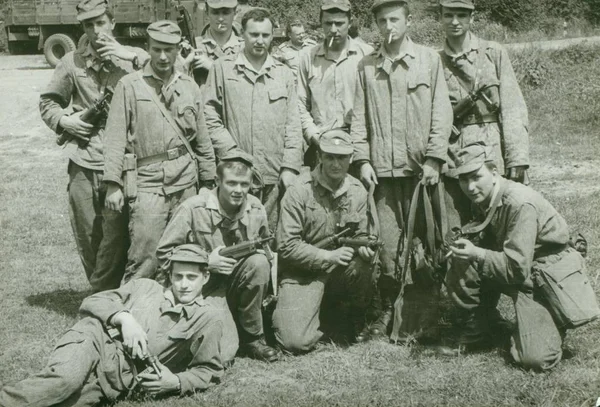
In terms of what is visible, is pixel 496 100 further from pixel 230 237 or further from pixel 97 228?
pixel 97 228

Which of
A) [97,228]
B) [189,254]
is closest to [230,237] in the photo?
[189,254]

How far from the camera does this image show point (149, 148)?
5.60m

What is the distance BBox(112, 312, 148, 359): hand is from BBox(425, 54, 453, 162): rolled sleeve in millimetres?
2408

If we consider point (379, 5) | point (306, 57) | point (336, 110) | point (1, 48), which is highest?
point (379, 5)

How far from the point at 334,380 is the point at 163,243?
1450mm

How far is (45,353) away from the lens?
5465 mm

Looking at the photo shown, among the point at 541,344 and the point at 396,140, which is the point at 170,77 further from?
the point at 541,344

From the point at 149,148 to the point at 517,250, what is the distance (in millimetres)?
2674

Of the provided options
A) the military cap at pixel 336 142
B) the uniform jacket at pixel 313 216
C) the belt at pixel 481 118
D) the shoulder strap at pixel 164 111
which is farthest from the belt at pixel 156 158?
the belt at pixel 481 118

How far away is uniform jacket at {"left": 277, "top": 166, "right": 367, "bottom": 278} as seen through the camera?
5.52m

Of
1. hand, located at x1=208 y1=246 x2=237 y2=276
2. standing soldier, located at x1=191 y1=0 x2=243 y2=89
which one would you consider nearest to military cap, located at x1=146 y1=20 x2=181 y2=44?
standing soldier, located at x1=191 y1=0 x2=243 y2=89

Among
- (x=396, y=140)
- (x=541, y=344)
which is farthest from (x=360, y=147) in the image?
(x=541, y=344)

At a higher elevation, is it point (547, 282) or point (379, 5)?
point (379, 5)

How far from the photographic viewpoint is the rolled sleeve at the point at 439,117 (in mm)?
5523
